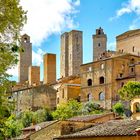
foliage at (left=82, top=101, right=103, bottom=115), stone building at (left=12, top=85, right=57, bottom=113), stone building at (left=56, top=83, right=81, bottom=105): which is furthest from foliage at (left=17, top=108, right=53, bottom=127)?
stone building at (left=12, top=85, right=57, bottom=113)

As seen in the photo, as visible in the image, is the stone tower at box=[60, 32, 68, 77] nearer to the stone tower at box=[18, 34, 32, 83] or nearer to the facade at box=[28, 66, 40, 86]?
the facade at box=[28, 66, 40, 86]

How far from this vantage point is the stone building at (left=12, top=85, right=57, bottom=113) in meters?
99.8

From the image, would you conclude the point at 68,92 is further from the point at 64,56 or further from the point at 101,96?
the point at 64,56

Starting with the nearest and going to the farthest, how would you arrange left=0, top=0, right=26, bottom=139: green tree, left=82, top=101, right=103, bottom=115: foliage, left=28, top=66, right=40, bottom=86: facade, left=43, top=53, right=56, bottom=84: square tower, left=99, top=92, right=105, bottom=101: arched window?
left=0, top=0, right=26, bottom=139: green tree → left=82, top=101, right=103, bottom=115: foliage → left=99, top=92, right=105, bottom=101: arched window → left=43, top=53, right=56, bottom=84: square tower → left=28, top=66, right=40, bottom=86: facade

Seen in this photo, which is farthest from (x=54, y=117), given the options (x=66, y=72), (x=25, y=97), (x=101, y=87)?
(x=66, y=72)

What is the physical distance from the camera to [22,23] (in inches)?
758

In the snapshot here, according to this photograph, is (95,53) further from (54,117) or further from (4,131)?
(4,131)

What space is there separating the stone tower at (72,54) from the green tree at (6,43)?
9667 cm

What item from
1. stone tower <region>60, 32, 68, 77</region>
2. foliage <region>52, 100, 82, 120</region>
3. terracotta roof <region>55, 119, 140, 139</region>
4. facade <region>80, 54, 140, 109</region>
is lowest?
terracotta roof <region>55, 119, 140, 139</region>

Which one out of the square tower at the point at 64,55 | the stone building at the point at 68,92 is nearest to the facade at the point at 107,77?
the stone building at the point at 68,92

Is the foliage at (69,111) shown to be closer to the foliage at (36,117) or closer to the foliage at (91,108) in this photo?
the foliage at (91,108)

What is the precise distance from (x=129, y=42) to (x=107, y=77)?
24057 mm

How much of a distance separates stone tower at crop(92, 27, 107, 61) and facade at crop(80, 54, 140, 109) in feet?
81.5

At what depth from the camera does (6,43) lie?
1892 cm
